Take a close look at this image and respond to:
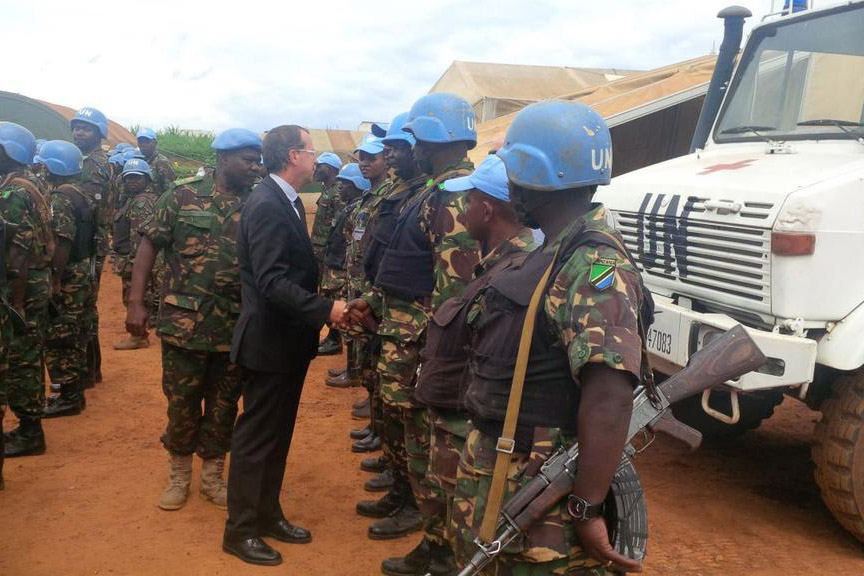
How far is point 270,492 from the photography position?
395 centimetres

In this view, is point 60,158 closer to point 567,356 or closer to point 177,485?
point 177,485

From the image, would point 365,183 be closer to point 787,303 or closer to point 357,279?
point 357,279

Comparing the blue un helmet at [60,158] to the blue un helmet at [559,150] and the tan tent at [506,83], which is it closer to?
the blue un helmet at [559,150]

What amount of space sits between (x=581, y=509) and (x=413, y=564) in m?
2.04

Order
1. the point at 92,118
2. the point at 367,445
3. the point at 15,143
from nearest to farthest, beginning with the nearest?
the point at 15,143 → the point at 367,445 → the point at 92,118

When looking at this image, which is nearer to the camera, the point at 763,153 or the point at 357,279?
the point at 763,153

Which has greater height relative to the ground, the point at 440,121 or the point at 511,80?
the point at 511,80

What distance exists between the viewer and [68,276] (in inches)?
239

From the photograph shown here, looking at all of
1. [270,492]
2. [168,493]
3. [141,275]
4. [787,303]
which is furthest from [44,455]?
[787,303]

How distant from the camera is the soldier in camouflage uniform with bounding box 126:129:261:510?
13.6 feet

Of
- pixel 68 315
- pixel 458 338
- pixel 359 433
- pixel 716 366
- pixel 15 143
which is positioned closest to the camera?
pixel 716 366

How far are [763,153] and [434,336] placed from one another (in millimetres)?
2813

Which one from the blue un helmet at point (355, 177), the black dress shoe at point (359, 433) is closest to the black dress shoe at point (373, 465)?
the black dress shoe at point (359, 433)

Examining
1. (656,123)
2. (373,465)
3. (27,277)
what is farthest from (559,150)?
(656,123)
